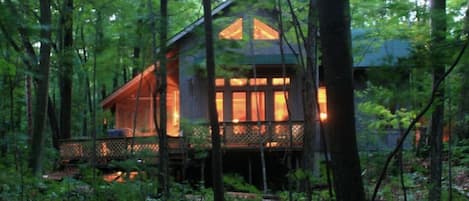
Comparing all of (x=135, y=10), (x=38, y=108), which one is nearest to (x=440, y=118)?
(x=135, y=10)

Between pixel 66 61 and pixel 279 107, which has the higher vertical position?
pixel 66 61

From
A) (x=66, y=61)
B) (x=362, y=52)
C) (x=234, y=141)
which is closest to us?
(x=362, y=52)

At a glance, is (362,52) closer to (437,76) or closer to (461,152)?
(461,152)

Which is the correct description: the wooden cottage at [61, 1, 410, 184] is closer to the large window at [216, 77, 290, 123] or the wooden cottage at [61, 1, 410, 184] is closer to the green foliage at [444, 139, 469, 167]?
the large window at [216, 77, 290, 123]

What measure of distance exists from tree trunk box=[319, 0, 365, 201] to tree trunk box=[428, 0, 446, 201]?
78.4 inches

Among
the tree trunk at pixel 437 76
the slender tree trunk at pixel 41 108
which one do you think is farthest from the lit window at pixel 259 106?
the tree trunk at pixel 437 76

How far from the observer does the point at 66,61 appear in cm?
1431

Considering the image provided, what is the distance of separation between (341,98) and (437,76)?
9.56 feet

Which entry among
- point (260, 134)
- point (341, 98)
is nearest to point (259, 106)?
point (260, 134)

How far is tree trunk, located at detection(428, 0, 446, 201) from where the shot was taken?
508 centimetres

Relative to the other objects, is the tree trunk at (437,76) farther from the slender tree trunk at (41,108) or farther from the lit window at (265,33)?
the lit window at (265,33)

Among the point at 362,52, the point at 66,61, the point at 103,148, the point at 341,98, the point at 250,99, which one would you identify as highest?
the point at 66,61

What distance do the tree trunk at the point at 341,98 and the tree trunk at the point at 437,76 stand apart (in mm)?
1993

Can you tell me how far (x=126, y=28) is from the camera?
34.2 ft
